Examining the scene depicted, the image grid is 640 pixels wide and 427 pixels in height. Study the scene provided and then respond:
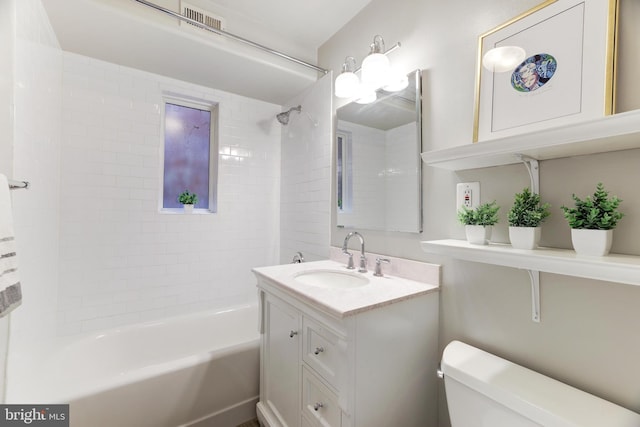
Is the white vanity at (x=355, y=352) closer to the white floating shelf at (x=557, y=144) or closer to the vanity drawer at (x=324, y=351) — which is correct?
the vanity drawer at (x=324, y=351)

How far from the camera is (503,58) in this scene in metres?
1.06

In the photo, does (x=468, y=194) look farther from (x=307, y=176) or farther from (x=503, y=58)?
(x=307, y=176)

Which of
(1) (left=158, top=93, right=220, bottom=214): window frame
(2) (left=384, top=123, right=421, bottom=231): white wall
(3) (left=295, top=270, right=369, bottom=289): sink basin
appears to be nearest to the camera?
(2) (left=384, top=123, right=421, bottom=231): white wall

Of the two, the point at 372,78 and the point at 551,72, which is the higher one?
the point at 372,78

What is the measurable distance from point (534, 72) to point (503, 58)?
0.14 metres

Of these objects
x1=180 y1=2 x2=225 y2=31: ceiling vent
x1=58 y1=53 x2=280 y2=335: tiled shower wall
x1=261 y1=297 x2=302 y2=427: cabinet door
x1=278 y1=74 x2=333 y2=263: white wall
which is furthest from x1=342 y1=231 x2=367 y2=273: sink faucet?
x1=180 y1=2 x2=225 y2=31: ceiling vent

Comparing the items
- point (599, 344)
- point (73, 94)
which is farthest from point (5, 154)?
point (599, 344)

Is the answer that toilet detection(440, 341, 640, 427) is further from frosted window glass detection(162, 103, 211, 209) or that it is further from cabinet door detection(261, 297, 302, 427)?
frosted window glass detection(162, 103, 211, 209)

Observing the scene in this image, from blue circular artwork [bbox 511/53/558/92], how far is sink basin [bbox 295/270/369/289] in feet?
3.64

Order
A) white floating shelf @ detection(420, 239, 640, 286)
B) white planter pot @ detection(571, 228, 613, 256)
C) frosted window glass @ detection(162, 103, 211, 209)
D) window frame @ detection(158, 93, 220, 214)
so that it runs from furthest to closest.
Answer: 1. frosted window glass @ detection(162, 103, 211, 209)
2. window frame @ detection(158, 93, 220, 214)
3. white planter pot @ detection(571, 228, 613, 256)
4. white floating shelf @ detection(420, 239, 640, 286)

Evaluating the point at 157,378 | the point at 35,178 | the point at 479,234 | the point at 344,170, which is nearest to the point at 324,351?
the point at 479,234

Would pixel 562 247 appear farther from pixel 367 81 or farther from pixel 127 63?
pixel 127 63

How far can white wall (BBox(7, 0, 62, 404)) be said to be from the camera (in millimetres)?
1204

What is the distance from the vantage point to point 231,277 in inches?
97.9
